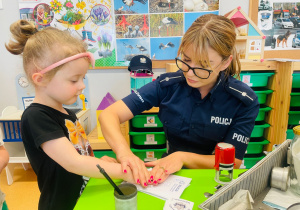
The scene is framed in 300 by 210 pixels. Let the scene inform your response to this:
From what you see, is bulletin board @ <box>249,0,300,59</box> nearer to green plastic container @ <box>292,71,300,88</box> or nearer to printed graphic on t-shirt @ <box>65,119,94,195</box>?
green plastic container @ <box>292,71,300,88</box>

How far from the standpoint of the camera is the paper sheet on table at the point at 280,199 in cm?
69

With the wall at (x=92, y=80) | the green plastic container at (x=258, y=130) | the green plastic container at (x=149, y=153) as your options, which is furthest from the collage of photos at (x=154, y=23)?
the green plastic container at (x=258, y=130)

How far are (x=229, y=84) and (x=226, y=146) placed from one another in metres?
0.45

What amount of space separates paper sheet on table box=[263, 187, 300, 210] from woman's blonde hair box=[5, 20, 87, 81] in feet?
2.65

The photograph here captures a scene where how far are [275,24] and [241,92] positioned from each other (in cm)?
145

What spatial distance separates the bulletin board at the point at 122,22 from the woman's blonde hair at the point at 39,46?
1.33 meters

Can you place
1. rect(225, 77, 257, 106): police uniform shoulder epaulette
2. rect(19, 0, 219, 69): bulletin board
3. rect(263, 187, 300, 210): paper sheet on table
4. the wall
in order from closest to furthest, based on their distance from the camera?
rect(263, 187, 300, 210): paper sheet on table → rect(225, 77, 257, 106): police uniform shoulder epaulette → rect(19, 0, 219, 69): bulletin board → the wall

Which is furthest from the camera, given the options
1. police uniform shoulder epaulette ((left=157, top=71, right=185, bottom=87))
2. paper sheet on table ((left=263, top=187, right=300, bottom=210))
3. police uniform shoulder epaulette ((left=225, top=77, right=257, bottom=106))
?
police uniform shoulder epaulette ((left=157, top=71, right=185, bottom=87))

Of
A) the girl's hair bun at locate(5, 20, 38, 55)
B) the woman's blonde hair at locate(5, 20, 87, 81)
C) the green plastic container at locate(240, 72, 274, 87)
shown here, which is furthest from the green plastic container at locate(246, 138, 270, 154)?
the girl's hair bun at locate(5, 20, 38, 55)

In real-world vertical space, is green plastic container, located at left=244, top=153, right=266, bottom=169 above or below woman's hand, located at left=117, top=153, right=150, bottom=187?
below

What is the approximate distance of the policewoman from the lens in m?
0.96

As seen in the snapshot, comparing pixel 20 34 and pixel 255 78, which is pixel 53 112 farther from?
pixel 255 78

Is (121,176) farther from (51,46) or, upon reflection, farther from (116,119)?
(51,46)

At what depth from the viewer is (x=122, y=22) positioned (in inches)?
84.5
